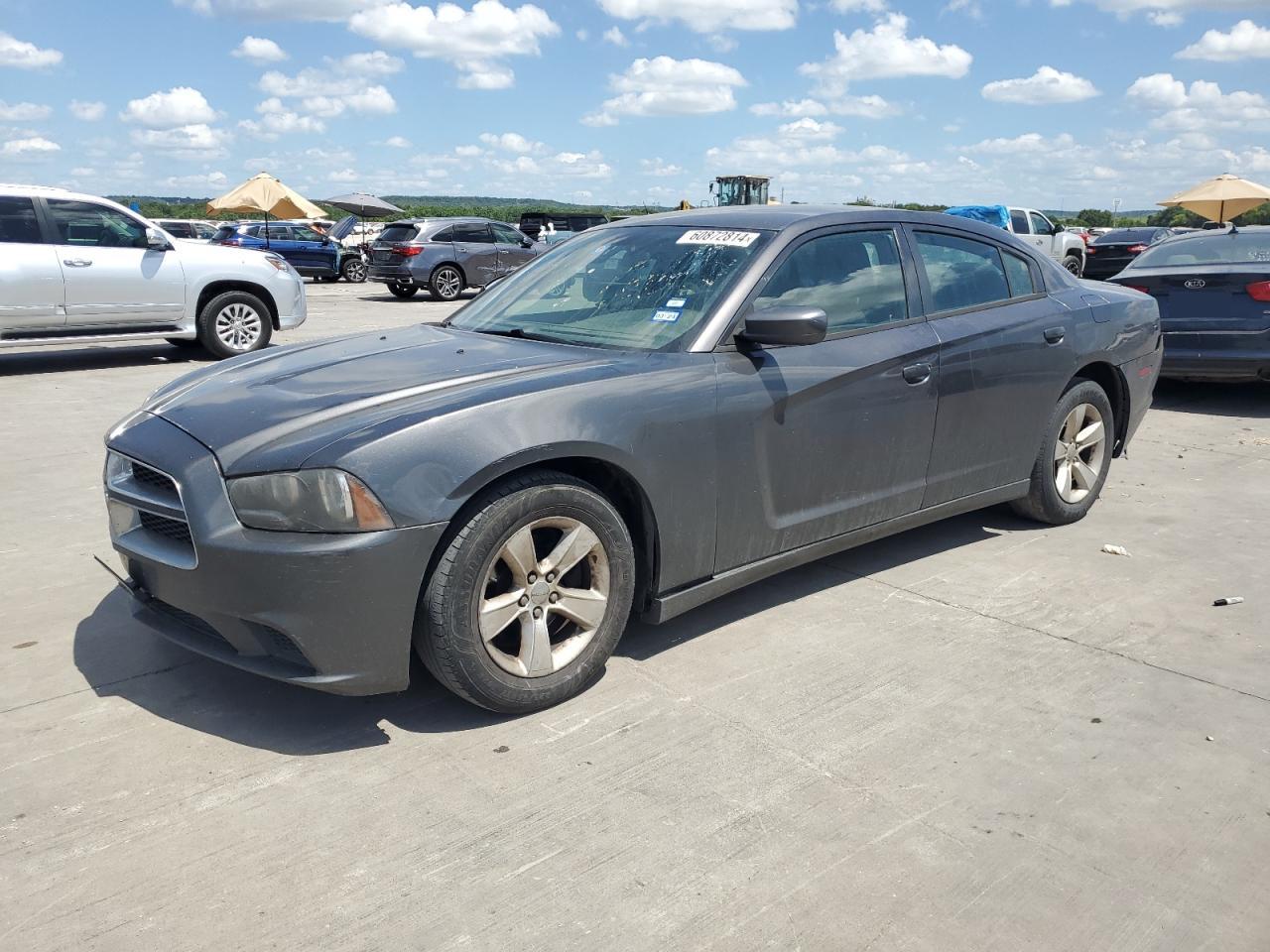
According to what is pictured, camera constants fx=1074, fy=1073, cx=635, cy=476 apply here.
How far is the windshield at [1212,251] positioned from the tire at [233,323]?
8.76 metres

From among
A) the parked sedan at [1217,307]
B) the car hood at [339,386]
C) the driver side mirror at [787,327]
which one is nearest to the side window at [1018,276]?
the driver side mirror at [787,327]

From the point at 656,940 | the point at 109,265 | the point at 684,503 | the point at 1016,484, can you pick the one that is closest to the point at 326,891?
the point at 656,940

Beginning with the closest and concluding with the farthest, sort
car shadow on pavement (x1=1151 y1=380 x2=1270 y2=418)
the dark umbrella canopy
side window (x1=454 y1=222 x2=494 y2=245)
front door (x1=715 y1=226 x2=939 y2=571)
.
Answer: front door (x1=715 y1=226 x2=939 y2=571) < car shadow on pavement (x1=1151 y1=380 x2=1270 y2=418) < side window (x1=454 y1=222 x2=494 y2=245) < the dark umbrella canopy

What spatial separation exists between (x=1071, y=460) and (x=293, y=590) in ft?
13.3

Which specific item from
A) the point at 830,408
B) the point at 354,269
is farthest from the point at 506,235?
the point at 830,408

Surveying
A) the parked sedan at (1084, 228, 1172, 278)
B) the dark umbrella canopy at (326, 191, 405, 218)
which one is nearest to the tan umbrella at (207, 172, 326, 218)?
the dark umbrella canopy at (326, 191, 405, 218)

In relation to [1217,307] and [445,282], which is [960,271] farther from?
[445,282]

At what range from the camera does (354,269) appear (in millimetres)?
28328

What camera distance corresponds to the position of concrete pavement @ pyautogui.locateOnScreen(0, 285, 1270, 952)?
2.46 m

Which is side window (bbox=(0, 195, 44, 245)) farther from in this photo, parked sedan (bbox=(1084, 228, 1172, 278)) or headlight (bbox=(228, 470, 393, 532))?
parked sedan (bbox=(1084, 228, 1172, 278))

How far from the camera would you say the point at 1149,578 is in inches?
189

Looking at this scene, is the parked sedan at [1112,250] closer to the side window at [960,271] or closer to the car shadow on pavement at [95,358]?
the car shadow on pavement at [95,358]

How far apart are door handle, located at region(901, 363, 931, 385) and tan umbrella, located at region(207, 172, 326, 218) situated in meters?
28.0

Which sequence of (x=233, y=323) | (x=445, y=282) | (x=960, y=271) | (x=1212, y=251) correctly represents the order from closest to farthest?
(x=960, y=271) < (x=1212, y=251) < (x=233, y=323) < (x=445, y=282)
